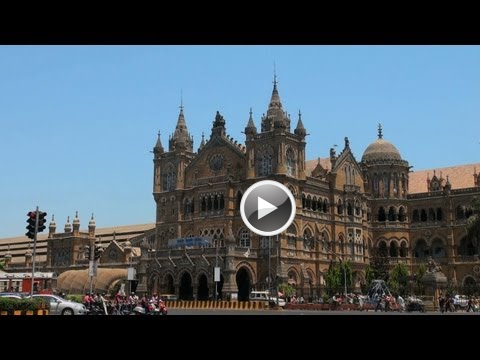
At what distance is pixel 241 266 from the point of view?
56.2 meters

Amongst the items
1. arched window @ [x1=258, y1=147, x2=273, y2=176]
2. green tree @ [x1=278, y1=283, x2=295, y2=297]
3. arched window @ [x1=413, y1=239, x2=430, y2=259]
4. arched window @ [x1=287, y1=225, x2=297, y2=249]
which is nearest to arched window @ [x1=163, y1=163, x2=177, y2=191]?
arched window @ [x1=258, y1=147, x2=273, y2=176]

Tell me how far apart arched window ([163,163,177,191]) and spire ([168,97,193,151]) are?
215 centimetres

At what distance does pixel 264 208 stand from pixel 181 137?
5483cm

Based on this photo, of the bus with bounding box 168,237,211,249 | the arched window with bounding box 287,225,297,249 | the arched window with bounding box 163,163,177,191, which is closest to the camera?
the arched window with bounding box 287,225,297,249

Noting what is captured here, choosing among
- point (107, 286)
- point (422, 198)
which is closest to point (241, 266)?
point (107, 286)

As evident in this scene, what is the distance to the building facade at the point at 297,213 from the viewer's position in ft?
189

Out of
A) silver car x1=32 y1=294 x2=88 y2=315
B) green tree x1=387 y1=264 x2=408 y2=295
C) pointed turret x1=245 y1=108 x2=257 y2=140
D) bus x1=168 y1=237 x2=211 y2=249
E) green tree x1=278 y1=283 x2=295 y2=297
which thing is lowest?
silver car x1=32 y1=294 x2=88 y2=315

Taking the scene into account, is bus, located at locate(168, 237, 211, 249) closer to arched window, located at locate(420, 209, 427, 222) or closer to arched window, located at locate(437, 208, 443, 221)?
arched window, located at locate(420, 209, 427, 222)

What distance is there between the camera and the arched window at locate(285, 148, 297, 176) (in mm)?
59081

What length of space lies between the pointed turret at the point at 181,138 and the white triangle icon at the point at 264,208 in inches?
2044

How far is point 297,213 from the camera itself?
59.0 m

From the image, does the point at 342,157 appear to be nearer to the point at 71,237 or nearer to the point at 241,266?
the point at 241,266
